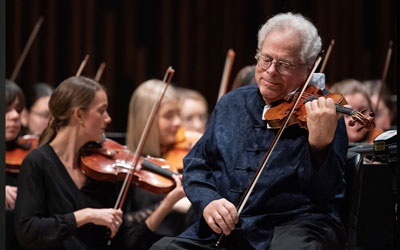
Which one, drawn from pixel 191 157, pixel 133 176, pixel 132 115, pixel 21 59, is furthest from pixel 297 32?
pixel 21 59

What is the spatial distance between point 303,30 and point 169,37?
10.5 feet

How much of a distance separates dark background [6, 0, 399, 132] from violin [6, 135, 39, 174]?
1.89m

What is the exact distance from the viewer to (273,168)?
1671 millimetres

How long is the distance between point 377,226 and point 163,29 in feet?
10.4

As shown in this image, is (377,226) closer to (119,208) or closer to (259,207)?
(259,207)

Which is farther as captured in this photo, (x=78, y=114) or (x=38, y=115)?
(x=38, y=115)

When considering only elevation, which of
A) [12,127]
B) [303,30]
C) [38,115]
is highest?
[303,30]

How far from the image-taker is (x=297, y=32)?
1707 mm

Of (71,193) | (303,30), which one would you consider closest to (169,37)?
(71,193)

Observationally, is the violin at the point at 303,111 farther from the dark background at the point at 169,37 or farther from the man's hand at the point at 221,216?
the dark background at the point at 169,37

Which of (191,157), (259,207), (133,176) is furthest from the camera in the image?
(133,176)

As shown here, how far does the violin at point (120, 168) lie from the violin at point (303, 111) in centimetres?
69

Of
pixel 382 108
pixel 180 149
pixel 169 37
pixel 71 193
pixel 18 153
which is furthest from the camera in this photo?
pixel 169 37

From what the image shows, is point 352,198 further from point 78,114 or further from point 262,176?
point 78,114
